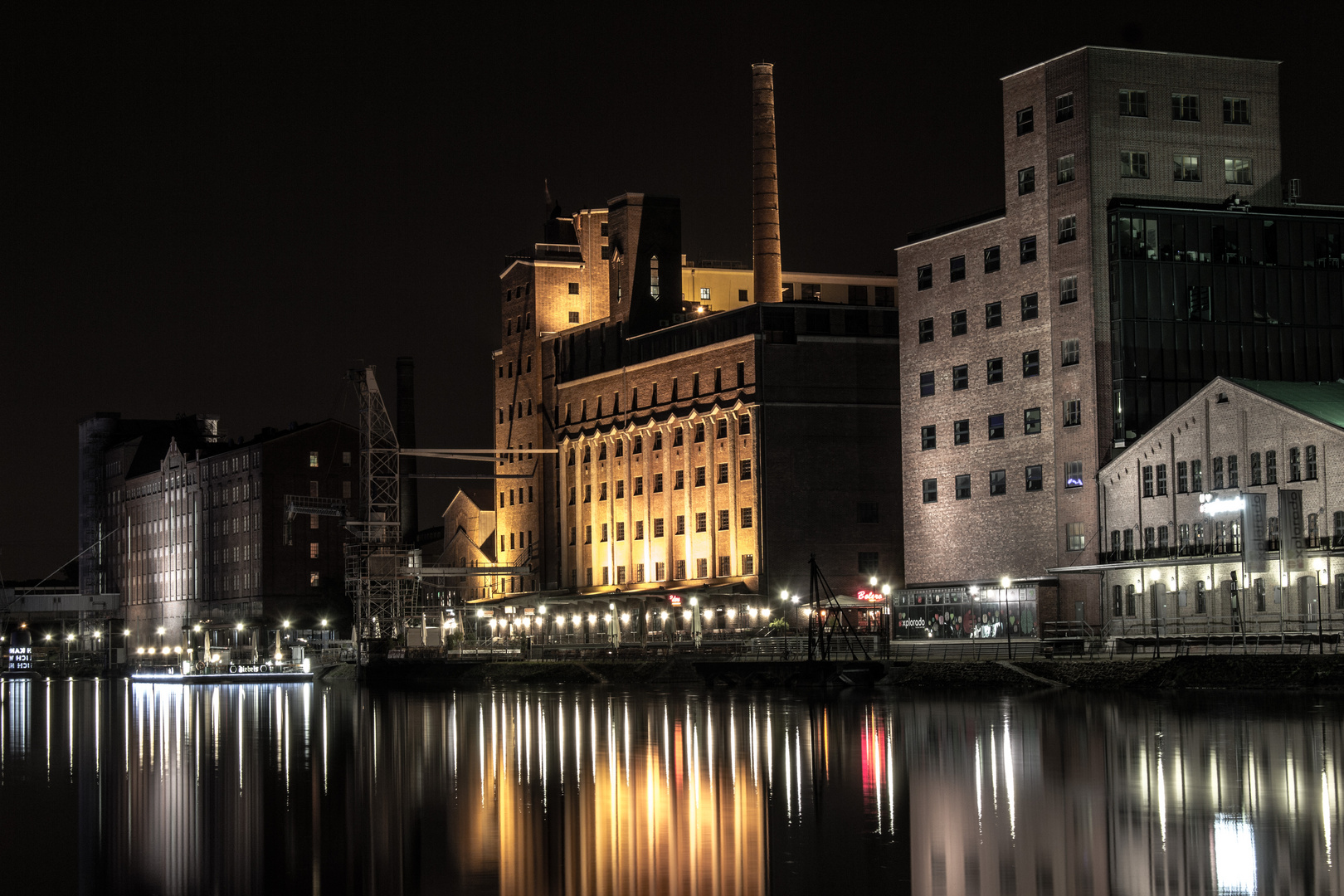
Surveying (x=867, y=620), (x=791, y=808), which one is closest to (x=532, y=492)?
(x=867, y=620)

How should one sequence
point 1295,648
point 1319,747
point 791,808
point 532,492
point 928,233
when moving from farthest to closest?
point 532,492 < point 928,233 < point 1295,648 < point 1319,747 < point 791,808

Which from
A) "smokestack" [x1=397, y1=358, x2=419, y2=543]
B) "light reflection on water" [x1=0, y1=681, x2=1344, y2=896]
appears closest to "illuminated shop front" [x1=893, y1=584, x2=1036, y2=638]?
"light reflection on water" [x1=0, y1=681, x2=1344, y2=896]

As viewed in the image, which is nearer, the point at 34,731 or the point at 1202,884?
the point at 1202,884

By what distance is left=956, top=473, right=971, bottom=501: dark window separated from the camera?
89.2m

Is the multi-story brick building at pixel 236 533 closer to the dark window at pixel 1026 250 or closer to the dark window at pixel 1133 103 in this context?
the dark window at pixel 1026 250

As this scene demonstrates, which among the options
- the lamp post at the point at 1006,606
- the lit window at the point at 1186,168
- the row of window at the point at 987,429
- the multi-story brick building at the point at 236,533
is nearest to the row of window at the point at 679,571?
the row of window at the point at 987,429

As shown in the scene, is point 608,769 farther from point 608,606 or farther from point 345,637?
point 345,637

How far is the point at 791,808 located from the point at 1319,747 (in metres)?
13.5

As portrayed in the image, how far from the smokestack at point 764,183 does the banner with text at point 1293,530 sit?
4880 cm

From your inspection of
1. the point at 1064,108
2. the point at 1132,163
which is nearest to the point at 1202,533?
the point at 1132,163

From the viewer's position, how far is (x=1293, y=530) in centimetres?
6638

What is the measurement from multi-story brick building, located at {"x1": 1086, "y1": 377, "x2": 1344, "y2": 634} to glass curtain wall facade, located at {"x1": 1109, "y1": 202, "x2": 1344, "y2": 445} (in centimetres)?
533

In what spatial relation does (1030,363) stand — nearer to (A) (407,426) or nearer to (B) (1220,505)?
(B) (1220,505)

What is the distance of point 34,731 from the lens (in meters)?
62.3
